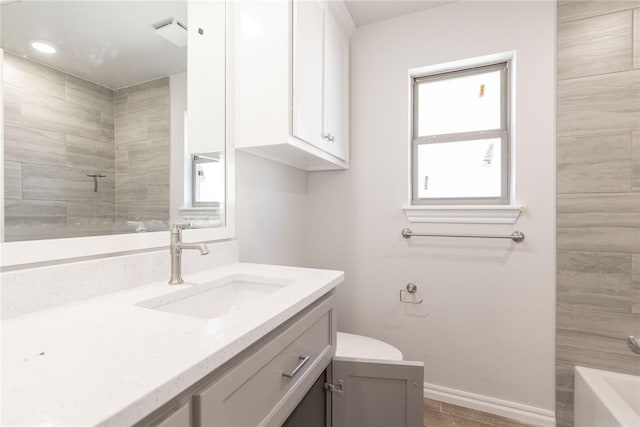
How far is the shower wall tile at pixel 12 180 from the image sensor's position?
2.25 feet

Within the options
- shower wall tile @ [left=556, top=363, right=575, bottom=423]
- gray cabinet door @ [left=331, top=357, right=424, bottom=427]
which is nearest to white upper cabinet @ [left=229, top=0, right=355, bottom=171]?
gray cabinet door @ [left=331, top=357, right=424, bottom=427]

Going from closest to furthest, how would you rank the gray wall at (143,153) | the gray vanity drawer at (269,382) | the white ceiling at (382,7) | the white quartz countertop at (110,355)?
the white quartz countertop at (110,355)
the gray vanity drawer at (269,382)
the gray wall at (143,153)
the white ceiling at (382,7)

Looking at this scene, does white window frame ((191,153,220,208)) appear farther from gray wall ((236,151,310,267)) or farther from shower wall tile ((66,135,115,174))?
shower wall tile ((66,135,115,174))

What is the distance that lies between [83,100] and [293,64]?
786 mm

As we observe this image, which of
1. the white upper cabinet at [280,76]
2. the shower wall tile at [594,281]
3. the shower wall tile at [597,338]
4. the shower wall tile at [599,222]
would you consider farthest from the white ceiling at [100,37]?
the shower wall tile at [597,338]

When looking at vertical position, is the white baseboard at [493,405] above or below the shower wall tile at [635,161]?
below

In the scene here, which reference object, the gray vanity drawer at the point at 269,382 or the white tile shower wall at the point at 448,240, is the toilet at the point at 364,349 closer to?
the white tile shower wall at the point at 448,240

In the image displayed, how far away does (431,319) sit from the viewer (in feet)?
6.05

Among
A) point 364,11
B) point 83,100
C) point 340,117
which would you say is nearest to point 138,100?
point 83,100

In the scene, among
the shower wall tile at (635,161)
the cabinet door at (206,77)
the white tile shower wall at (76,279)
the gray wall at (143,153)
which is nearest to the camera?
the white tile shower wall at (76,279)

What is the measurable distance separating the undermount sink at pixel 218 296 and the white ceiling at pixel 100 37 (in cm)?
69

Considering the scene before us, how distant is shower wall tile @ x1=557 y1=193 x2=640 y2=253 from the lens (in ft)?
4.73

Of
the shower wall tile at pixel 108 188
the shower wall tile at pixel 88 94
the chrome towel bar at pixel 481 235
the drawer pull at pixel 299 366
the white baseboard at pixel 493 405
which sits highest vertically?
the shower wall tile at pixel 88 94

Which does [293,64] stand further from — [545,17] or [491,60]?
[545,17]
